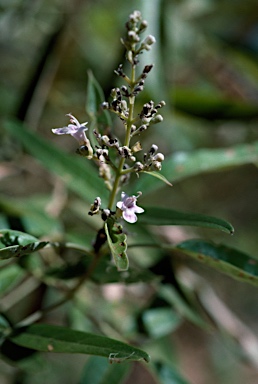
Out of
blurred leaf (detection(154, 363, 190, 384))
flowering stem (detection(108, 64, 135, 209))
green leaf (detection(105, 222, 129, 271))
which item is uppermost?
flowering stem (detection(108, 64, 135, 209))

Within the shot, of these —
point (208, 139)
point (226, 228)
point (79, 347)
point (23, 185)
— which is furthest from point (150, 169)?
point (23, 185)

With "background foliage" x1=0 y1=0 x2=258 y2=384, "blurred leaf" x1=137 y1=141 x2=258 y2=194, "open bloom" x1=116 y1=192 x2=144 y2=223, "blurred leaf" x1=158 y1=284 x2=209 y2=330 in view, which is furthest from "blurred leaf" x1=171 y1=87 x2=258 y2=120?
Result: "open bloom" x1=116 y1=192 x2=144 y2=223

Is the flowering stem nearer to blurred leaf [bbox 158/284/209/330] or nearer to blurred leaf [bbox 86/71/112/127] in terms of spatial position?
blurred leaf [bbox 86/71/112/127]

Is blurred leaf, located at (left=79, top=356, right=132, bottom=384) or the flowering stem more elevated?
the flowering stem

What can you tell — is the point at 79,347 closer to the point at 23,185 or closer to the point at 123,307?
the point at 123,307

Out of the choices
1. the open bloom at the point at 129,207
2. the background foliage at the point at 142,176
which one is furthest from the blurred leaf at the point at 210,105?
the open bloom at the point at 129,207

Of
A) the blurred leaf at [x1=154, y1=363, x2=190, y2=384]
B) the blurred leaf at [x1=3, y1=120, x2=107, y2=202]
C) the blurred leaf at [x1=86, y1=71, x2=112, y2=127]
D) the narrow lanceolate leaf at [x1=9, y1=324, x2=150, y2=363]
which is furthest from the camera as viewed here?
the blurred leaf at [x1=3, y1=120, x2=107, y2=202]
